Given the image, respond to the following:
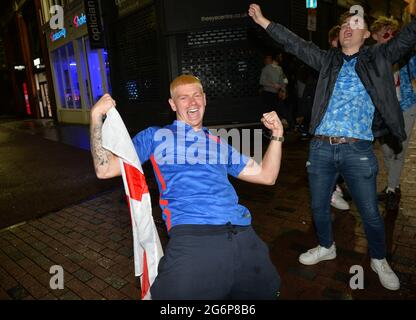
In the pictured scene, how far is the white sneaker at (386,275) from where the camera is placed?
101 inches

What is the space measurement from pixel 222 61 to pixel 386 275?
5.17 metres

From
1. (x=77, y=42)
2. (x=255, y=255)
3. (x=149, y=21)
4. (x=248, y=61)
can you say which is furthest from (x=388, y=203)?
(x=77, y=42)

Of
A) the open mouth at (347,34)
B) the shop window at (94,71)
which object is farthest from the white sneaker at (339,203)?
the shop window at (94,71)

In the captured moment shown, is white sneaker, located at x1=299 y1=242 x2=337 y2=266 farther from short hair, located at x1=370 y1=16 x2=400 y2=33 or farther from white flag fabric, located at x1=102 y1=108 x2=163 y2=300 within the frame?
short hair, located at x1=370 y1=16 x2=400 y2=33

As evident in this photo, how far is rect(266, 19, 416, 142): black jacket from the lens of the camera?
235 cm

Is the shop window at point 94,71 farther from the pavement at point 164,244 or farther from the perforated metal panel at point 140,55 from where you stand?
the pavement at point 164,244

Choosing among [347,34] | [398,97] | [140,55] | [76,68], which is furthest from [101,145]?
[76,68]

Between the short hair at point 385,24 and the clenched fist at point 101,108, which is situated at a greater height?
the short hair at point 385,24

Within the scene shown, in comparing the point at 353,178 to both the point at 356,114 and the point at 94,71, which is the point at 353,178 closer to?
the point at 356,114

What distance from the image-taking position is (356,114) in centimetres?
248

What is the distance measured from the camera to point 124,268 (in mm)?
3199

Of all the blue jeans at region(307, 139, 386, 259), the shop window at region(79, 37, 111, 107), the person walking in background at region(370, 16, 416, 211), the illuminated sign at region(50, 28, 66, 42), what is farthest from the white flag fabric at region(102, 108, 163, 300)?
the illuminated sign at region(50, 28, 66, 42)

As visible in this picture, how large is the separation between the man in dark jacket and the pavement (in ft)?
1.33

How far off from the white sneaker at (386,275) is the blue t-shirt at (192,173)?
1.49 metres
